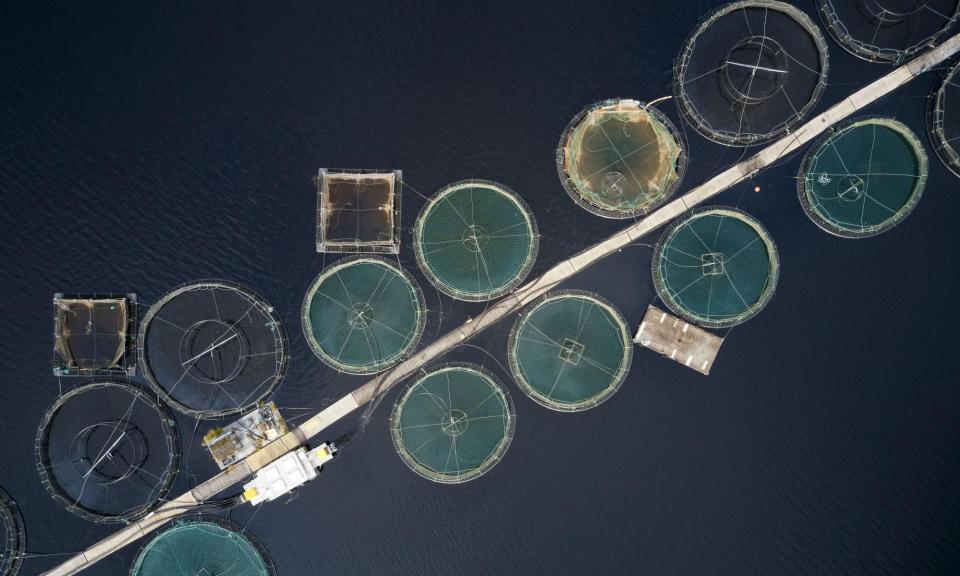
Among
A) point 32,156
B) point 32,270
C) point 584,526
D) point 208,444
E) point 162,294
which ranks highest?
point 32,156

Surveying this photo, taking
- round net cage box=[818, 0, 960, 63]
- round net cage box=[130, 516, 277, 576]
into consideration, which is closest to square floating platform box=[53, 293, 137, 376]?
round net cage box=[130, 516, 277, 576]

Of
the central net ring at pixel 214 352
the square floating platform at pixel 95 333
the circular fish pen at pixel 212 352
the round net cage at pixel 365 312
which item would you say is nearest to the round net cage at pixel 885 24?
the round net cage at pixel 365 312

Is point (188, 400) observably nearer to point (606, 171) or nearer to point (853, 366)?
point (606, 171)

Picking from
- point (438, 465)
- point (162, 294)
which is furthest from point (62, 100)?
point (438, 465)

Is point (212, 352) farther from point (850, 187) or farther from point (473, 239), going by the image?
point (850, 187)

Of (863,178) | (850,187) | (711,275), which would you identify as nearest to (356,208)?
(711,275)

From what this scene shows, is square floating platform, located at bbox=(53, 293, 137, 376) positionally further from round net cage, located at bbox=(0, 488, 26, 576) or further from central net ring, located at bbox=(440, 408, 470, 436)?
central net ring, located at bbox=(440, 408, 470, 436)

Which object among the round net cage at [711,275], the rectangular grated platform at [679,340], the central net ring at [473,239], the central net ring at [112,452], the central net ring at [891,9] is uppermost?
the central net ring at [891,9]

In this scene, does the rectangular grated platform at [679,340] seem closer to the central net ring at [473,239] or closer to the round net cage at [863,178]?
the round net cage at [863,178]
